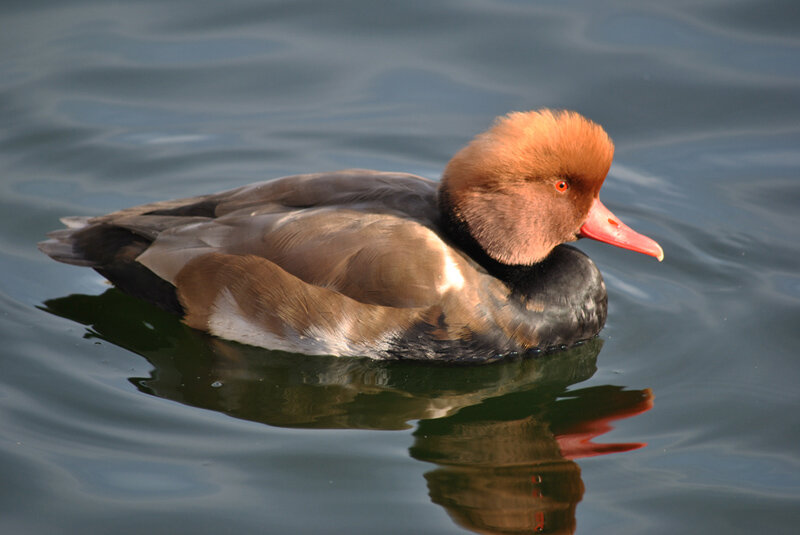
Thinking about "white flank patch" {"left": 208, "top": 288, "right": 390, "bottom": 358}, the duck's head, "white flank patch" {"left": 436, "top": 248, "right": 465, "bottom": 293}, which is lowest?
"white flank patch" {"left": 208, "top": 288, "right": 390, "bottom": 358}

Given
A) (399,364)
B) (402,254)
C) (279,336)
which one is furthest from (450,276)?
(279,336)

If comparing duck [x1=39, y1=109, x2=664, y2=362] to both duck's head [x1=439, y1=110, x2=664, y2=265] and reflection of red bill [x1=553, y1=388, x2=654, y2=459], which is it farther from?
reflection of red bill [x1=553, y1=388, x2=654, y2=459]

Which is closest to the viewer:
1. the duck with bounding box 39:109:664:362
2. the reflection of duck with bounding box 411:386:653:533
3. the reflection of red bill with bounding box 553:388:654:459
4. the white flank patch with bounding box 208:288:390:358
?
the reflection of duck with bounding box 411:386:653:533

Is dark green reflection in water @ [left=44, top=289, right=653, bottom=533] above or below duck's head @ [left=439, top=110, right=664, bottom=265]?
below

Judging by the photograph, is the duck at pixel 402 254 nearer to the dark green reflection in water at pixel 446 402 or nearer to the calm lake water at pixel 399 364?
the dark green reflection in water at pixel 446 402

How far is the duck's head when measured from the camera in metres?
5.45

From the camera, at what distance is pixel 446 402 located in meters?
5.58

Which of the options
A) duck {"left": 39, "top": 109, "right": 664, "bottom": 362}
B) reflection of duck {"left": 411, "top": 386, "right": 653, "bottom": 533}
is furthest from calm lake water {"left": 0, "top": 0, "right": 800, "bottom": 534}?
duck {"left": 39, "top": 109, "right": 664, "bottom": 362}

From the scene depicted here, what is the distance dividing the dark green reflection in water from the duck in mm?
114

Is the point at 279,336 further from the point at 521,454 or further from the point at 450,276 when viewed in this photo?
the point at 521,454

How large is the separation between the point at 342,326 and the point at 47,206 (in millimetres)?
2674

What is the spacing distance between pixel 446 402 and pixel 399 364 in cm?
41

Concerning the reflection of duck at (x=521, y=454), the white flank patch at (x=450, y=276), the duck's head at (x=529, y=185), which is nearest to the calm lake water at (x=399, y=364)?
the reflection of duck at (x=521, y=454)

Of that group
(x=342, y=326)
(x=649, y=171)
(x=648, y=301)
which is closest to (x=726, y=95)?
(x=649, y=171)
